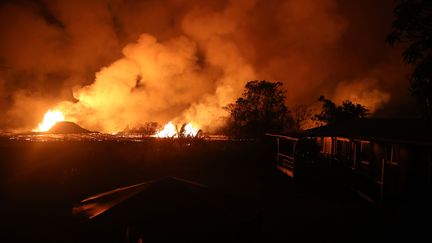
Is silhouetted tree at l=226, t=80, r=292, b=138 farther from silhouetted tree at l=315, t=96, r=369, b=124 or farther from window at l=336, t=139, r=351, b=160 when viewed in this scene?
window at l=336, t=139, r=351, b=160

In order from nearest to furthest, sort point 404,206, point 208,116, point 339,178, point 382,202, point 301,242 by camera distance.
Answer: point 301,242, point 404,206, point 382,202, point 339,178, point 208,116

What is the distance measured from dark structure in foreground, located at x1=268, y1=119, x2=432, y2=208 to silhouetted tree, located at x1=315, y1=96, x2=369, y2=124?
41.3 ft

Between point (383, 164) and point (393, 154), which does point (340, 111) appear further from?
point (383, 164)

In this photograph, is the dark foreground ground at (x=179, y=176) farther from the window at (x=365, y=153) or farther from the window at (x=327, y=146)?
the window at (x=327, y=146)

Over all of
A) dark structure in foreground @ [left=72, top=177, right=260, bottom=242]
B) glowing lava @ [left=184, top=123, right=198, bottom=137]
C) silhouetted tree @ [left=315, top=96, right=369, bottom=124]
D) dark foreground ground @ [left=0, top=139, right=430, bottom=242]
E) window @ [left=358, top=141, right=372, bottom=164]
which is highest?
silhouetted tree @ [left=315, top=96, right=369, bottom=124]

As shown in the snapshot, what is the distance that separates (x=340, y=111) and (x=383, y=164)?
2088 centimetres

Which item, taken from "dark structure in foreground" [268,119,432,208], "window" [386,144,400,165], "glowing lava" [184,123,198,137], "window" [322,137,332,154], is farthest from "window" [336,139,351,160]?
"glowing lava" [184,123,198,137]

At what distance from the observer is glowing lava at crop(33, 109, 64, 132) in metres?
34.9

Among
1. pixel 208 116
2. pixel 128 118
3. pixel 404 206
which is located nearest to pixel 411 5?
pixel 404 206

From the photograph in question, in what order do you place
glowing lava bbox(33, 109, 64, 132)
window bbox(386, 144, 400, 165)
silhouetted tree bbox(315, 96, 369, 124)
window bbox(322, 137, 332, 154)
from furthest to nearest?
glowing lava bbox(33, 109, 64, 132), silhouetted tree bbox(315, 96, 369, 124), window bbox(322, 137, 332, 154), window bbox(386, 144, 400, 165)

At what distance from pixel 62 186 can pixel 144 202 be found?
1271 centimetres

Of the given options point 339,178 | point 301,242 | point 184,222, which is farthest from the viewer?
point 339,178

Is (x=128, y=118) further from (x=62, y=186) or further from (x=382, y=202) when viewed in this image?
(x=382, y=202)

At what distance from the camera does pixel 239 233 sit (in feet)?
16.4
